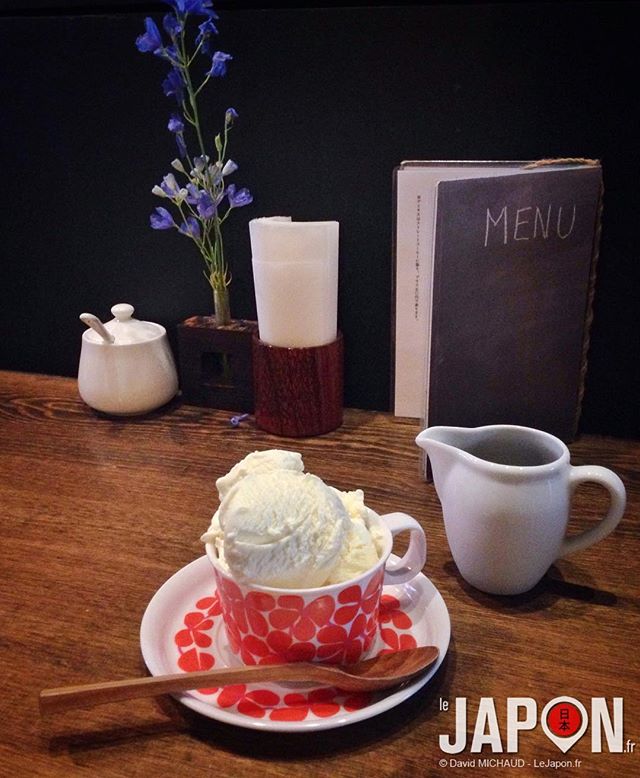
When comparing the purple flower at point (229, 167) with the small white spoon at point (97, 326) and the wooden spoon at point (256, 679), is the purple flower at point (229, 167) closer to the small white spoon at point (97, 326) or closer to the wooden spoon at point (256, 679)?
the small white spoon at point (97, 326)

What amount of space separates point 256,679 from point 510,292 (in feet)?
1.94

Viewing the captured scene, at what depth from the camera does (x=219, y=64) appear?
1051 millimetres

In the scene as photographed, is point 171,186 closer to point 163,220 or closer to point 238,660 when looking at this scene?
point 163,220

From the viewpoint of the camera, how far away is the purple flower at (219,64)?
104cm

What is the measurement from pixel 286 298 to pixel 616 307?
0.51 meters

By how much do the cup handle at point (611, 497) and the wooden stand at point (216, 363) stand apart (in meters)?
0.63

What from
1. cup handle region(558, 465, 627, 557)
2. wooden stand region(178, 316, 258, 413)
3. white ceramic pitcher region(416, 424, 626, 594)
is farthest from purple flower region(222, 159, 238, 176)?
cup handle region(558, 465, 627, 557)

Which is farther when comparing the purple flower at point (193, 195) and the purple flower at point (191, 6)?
the purple flower at point (193, 195)

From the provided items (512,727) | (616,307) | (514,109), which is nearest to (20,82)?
A: (514,109)

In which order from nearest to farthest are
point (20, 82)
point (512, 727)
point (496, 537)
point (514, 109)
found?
point (512, 727) < point (496, 537) < point (514, 109) < point (20, 82)

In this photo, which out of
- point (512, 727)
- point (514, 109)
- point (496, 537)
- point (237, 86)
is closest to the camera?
point (512, 727)

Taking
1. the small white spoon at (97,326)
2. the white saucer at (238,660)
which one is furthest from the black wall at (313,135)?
the white saucer at (238,660)

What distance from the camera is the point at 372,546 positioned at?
24.2 inches

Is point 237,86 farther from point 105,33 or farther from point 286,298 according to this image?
point 286,298
